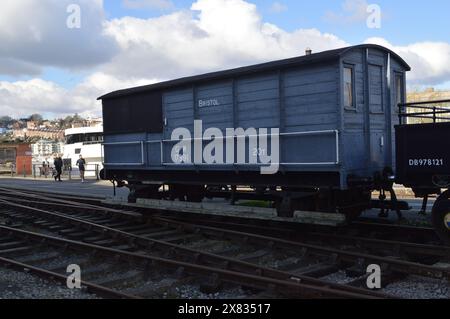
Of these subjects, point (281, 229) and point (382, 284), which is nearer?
point (382, 284)

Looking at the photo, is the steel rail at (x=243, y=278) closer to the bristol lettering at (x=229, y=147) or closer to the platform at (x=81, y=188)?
the bristol lettering at (x=229, y=147)

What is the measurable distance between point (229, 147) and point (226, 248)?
86.0 inches

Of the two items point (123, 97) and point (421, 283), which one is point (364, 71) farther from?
point (123, 97)

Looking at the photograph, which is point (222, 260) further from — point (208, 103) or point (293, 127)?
point (208, 103)

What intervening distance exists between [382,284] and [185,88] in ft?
21.4

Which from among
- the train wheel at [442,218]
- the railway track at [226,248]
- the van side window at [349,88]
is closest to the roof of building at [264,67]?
the van side window at [349,88]

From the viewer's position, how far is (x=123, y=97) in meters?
13.3

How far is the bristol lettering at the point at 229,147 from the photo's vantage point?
9812mm

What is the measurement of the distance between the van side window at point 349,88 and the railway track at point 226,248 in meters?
2.57

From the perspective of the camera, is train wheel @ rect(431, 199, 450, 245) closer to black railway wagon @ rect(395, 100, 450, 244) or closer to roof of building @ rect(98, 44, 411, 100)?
black railway wagon @ rect(395, 100, 450, 244)

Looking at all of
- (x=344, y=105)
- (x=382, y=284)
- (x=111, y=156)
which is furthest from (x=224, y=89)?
(x=382, y=284)

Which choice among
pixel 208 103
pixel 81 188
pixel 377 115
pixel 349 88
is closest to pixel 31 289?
pixel 208 103

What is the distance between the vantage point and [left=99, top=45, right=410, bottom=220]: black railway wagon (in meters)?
8.98

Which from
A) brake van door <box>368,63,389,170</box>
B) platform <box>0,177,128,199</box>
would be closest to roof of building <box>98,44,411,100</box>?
brake van door <box>368,63,389,170</box>
